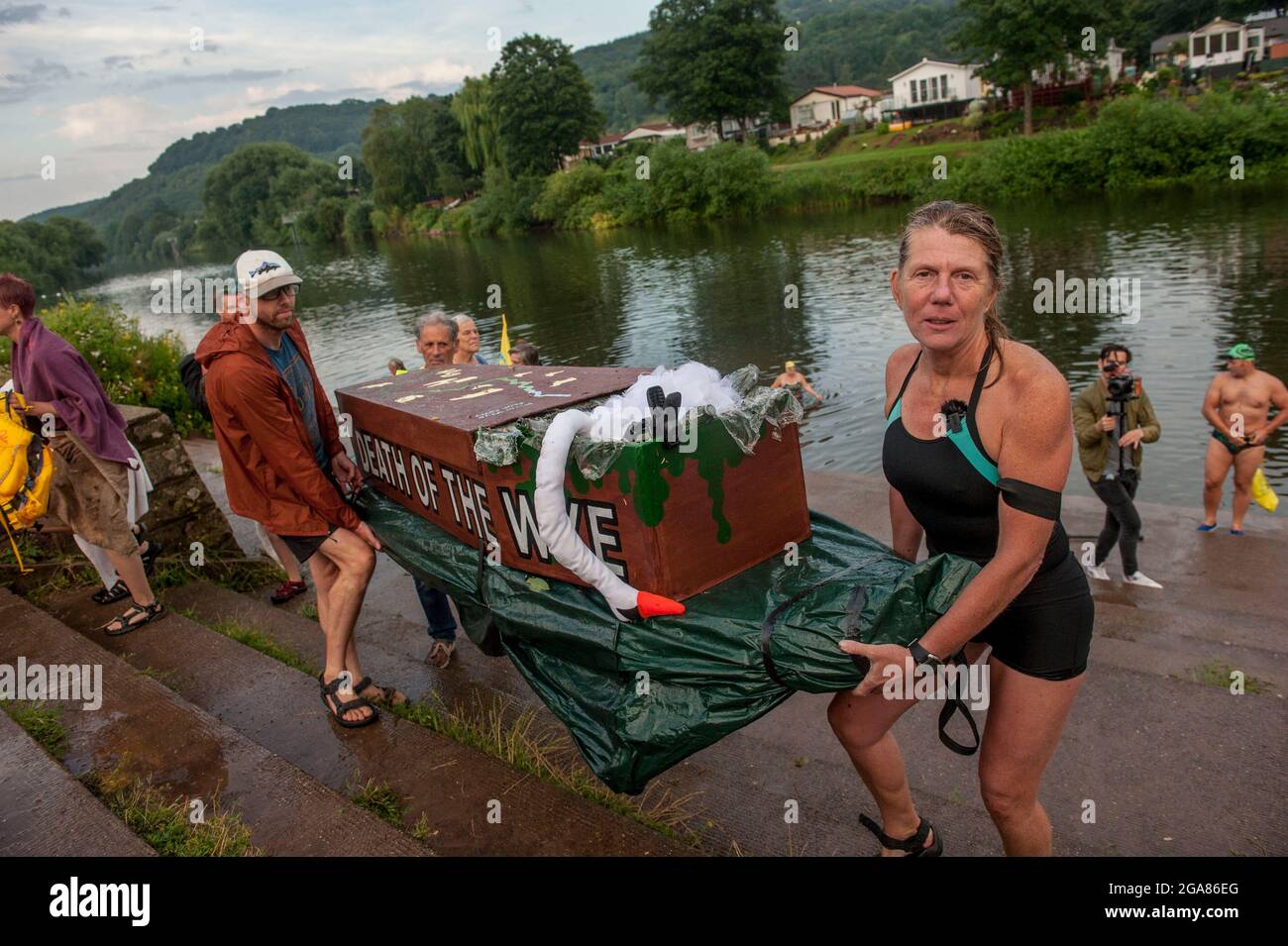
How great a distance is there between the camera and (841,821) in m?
3.74

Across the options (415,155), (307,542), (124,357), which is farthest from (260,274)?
(415,155)

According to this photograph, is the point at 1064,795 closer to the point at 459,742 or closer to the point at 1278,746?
the point at 1278,746

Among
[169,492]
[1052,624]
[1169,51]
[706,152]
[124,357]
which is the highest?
[1169,51]

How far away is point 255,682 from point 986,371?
430 centimetres

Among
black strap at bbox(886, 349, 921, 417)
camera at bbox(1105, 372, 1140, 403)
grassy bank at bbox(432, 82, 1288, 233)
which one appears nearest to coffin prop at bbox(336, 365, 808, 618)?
black strap at bbox(886, 349, 921, 417)

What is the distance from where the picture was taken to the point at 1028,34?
4991cm

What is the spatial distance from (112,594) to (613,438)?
5.22 metres

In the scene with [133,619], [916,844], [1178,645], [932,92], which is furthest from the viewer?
[932,92]

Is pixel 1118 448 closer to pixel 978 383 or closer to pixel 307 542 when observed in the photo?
pixel 978 383

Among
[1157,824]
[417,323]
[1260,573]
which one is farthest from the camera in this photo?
[1260,573]

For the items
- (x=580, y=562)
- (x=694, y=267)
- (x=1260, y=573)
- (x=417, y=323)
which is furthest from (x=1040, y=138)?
(x=580, y=562)

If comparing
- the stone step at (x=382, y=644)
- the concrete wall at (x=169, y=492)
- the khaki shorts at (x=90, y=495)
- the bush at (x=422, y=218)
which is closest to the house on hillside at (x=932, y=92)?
the bush at (x=422, y=218)

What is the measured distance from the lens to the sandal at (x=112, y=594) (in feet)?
21.0

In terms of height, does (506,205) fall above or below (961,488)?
above
